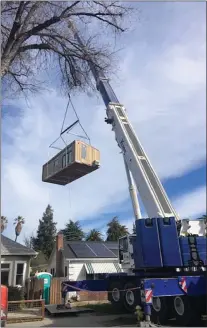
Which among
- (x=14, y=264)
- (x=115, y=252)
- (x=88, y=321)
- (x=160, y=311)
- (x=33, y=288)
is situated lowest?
(x=88, y=321)

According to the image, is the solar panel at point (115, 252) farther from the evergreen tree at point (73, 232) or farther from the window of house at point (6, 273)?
the evergreen tree at point (73, 232)

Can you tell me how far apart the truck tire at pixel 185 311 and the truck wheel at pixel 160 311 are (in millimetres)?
292

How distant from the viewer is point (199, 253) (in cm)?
1113

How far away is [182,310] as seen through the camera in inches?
400

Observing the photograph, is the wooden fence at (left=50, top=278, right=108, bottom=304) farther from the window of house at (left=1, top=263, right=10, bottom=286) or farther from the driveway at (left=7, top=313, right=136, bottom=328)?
the driveway at (left=7, top=313, right=136, bottom=328)

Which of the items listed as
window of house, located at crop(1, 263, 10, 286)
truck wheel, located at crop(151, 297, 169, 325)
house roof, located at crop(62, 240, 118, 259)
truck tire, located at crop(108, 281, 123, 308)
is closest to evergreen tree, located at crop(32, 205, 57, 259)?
house roof, located at crop(62, 240, 118, 259)

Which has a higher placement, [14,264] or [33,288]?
[14,264]

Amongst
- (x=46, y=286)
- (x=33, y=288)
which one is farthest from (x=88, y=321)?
(x=33, y=288)

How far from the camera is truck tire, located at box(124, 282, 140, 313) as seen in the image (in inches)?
474

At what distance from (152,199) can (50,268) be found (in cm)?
2334

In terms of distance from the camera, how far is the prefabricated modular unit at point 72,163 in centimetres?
1145

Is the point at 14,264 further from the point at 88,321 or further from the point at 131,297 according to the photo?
the point at 131,297

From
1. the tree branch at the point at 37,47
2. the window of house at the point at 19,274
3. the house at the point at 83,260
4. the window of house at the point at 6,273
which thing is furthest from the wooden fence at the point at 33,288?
the tree branch at the point at 37,47

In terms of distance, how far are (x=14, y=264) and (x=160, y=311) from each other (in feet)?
36.7
